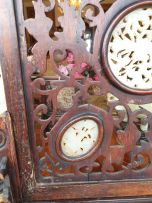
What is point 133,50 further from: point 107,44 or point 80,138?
point 80,138

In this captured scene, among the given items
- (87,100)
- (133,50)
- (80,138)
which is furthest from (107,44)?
(80,138)

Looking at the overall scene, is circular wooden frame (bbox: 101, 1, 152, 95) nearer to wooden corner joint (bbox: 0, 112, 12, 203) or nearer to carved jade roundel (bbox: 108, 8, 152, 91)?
carved jade roundel (bbox: 108, 8, 152, 91)

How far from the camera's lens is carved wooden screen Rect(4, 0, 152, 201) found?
2.19ft

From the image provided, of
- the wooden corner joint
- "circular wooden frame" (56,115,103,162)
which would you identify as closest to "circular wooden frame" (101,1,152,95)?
"circular wooden frame" (56,115,103,162)

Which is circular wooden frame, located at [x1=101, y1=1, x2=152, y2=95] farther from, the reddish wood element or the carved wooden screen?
the reddish wood element

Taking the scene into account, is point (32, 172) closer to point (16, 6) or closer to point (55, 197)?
point (55, 197)

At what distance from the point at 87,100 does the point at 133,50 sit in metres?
0.20

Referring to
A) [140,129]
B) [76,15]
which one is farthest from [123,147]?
[76,15]

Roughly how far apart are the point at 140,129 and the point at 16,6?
0.56m

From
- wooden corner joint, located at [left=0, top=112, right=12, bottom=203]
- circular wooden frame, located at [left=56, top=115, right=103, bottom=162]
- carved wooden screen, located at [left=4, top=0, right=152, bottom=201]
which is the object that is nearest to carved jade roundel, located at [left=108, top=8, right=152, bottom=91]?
carved wooden screen, located at [left=4, top=0, right=152, bottom=201]

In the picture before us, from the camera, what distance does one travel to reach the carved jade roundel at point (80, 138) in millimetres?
779

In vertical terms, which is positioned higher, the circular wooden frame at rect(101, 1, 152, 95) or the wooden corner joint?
the circular wooden frame at rect(101, 1, 152, 95)

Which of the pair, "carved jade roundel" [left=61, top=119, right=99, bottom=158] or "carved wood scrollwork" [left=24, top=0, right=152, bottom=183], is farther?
"carved jade roundel" [left=61, top=119, right=99, bottom=158]

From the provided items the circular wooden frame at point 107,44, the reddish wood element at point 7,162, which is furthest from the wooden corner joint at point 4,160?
the circular wooden frame at point 107,44
